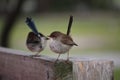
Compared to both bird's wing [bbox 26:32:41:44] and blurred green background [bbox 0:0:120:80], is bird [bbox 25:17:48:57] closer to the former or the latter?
bird's wing [bbox 26:32:41:44]

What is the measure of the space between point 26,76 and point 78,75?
403 mm

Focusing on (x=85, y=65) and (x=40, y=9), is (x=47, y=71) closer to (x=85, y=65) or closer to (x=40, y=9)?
(x=85, y=65)

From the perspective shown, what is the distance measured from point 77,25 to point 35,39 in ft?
72.5

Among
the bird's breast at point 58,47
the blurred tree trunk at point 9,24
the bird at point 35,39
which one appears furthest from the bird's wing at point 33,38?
→ the blurred tree trunk at point 9,24

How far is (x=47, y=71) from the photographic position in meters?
2.65

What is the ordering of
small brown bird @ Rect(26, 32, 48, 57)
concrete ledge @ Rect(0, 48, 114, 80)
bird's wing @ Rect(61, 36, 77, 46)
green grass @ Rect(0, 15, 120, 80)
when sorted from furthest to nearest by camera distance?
green grass @ Rect(0, 15, 120, 80)
small brown bird @ Rect(26, 32, 48, 57)
bird's wing @ Rect(61, 36, 77, 46)
concrete ledge @ Rect(0, 48, 114, 80)

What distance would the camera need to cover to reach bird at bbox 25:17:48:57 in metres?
2.96

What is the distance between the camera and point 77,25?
25203 mm

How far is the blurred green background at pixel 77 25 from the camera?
944 cm

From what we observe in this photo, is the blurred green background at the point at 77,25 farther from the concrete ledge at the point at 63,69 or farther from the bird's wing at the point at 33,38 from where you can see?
the concrete ledge at the point at 63,69

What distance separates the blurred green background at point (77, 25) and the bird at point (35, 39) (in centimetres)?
55

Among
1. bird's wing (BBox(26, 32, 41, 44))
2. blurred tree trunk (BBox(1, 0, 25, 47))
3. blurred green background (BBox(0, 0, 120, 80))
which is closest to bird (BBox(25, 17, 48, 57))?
bird's wing (BBox(26, 32, 41, 44))

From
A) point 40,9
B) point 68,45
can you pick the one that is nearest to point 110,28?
point 40,9

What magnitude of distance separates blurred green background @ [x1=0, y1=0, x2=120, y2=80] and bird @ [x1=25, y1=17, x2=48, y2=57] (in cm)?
55
